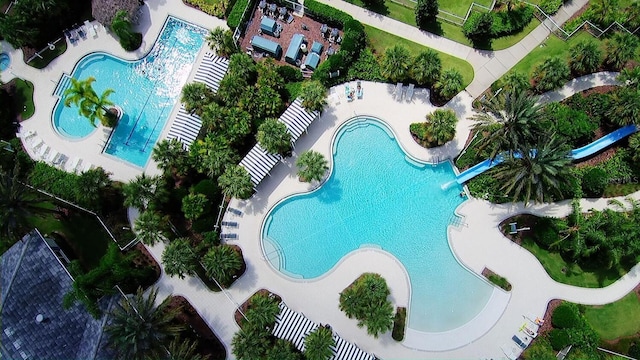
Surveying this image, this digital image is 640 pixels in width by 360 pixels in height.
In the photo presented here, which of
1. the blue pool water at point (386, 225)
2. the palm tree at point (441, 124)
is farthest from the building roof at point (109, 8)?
the palm tree at point (441, 124)

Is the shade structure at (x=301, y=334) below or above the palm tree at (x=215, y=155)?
below

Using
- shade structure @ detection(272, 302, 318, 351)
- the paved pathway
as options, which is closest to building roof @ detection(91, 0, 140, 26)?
the paved pathway

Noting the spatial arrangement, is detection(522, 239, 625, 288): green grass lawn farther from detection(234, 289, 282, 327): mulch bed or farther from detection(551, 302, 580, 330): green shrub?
detection(234, 289, 282, 327): mulch bed

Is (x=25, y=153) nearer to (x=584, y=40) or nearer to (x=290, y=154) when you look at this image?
(x=290, y=154)

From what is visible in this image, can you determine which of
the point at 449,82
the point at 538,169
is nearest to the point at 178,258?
the point at 449,82

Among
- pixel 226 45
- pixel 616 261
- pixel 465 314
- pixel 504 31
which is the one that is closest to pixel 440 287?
pixel 465 314

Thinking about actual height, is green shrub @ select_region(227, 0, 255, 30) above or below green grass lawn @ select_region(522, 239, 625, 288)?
above

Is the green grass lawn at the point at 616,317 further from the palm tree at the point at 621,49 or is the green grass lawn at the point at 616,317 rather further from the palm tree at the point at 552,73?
the palm tree at the point at 621,49
